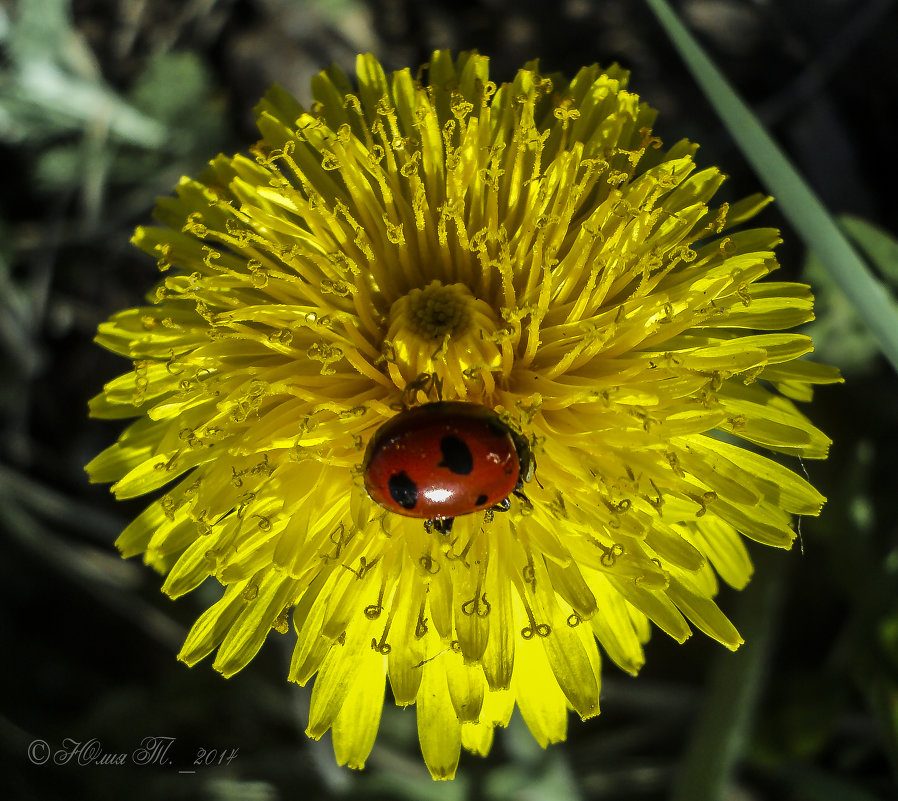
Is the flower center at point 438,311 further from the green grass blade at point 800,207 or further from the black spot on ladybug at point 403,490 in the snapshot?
the green grass blade at point 800,207

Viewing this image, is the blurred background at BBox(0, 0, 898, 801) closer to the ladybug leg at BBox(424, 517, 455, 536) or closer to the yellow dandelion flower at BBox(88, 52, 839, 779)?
the yellow dandelion flower at BBox(88, 52, 839, 779)

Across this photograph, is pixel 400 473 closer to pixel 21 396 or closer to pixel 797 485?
pixel 797 485

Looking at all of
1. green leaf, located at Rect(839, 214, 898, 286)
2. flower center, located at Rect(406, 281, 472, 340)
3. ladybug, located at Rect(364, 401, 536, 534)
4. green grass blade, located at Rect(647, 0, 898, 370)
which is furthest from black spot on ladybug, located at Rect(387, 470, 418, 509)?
green leaf, located at Rect(839, 214, 898, 286)

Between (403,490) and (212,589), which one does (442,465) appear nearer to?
(403,490)

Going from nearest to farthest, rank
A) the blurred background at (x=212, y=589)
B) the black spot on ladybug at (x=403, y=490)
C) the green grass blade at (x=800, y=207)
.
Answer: the black spot on ladybug at (x=403, y=490), the green grass blade at (x=800, y=207), the blurred background at (x=212, y=589)

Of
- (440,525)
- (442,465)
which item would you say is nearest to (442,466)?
(442,465)

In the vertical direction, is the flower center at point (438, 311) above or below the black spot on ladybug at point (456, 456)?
above

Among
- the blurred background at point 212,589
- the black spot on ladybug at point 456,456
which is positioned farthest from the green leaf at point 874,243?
the black spot on ladybug at point 456,456

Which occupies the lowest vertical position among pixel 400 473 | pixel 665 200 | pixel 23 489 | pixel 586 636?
pixel 23 489

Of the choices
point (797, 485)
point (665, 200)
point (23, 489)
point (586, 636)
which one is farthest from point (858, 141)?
point (23, 489)
